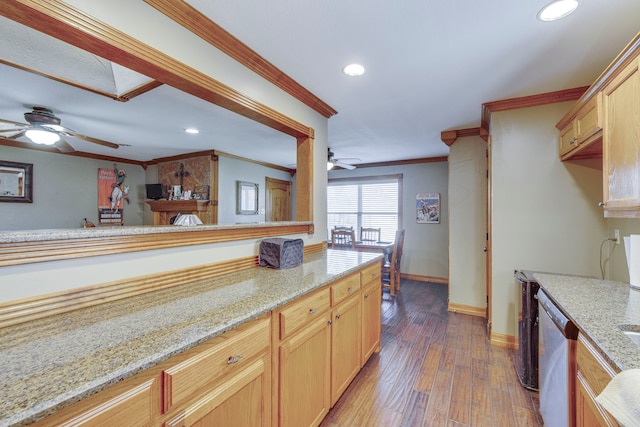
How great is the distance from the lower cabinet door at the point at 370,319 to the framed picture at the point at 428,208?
3.32 meters

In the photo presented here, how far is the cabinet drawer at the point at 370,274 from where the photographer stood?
219 centimetres

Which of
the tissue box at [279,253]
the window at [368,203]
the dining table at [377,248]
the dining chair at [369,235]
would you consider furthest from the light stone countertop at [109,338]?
the window at [368,203]

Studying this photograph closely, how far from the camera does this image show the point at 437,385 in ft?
6.91

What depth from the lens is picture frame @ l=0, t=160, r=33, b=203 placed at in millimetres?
4305

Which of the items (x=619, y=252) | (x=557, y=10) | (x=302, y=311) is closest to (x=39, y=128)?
(x=302, y=311)

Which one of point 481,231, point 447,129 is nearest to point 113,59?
point 447,129

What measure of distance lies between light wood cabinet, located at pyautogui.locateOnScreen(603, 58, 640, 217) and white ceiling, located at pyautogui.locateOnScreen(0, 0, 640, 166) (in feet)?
1.38

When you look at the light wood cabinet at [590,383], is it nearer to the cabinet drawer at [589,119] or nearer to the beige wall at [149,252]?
the cabinet drawer at [589,119]

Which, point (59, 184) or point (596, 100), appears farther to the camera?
point (59, 184)

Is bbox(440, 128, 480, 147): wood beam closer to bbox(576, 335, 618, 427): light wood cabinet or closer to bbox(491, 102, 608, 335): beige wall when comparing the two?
bbox(491, 102, 608, 335): beige wall

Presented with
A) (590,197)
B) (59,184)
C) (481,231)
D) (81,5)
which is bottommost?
(481,231)

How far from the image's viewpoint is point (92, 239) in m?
1.15

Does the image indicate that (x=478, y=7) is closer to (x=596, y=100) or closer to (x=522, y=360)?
(x=596, y=100)

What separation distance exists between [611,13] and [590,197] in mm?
1582
